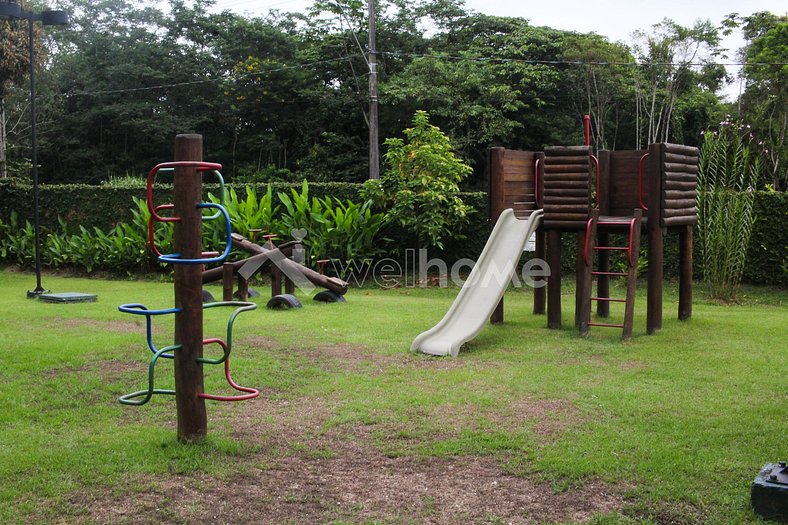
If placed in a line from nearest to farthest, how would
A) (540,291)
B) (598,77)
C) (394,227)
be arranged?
(540,291)
(394,227)
(598,77)

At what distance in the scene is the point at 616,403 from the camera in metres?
5.20

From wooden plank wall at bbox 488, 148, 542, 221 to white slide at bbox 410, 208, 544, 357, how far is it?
0.23 m

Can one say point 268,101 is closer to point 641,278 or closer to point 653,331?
point 641,278

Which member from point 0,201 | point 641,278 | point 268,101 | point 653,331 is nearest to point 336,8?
point 268,101

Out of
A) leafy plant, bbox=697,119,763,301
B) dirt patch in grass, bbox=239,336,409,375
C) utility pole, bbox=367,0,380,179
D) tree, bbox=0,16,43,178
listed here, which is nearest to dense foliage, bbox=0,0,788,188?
utility pole, bbox=367,0,380,179

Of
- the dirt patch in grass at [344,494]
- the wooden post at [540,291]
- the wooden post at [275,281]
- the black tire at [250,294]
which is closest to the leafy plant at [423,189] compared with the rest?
the black tire at [250,294]

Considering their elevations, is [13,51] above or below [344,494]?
above

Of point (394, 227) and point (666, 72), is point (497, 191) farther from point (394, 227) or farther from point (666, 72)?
point (666, 72)

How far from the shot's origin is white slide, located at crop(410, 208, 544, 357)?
7.18 meters

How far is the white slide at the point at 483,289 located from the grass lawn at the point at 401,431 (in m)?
0.20

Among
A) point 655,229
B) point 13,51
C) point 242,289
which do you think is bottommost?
point 242,289

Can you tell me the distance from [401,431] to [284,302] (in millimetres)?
5585

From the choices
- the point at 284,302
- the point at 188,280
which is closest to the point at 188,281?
the point at 188,280

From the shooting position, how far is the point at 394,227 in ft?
46.8
